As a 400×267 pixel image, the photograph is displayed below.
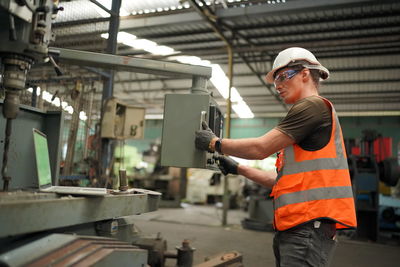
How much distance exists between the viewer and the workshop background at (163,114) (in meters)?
1.14

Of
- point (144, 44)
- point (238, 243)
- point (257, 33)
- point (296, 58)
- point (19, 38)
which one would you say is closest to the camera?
point (19, 38)

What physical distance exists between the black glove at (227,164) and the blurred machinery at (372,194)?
3.45 metres

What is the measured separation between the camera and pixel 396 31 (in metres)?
4.84

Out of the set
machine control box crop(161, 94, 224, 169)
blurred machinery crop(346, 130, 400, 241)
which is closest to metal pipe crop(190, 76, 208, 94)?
machine control box crop(161, 94, 224, 169)

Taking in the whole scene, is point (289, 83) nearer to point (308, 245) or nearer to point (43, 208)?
point (308, 245)

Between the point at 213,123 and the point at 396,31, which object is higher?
the point at 396,31

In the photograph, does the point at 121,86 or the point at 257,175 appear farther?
the point at 121,86

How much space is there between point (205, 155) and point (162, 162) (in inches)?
9.0

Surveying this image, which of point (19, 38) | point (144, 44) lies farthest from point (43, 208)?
point (144, 44)

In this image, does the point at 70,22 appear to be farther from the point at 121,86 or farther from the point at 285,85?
the point at 121,86

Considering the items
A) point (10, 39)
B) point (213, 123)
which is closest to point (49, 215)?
point (10, 39)

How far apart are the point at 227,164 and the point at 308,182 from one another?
54cm

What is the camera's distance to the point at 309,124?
1.19 m

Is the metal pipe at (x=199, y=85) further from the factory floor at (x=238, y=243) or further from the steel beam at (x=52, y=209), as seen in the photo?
the factory floor at (x=238, y=243)
